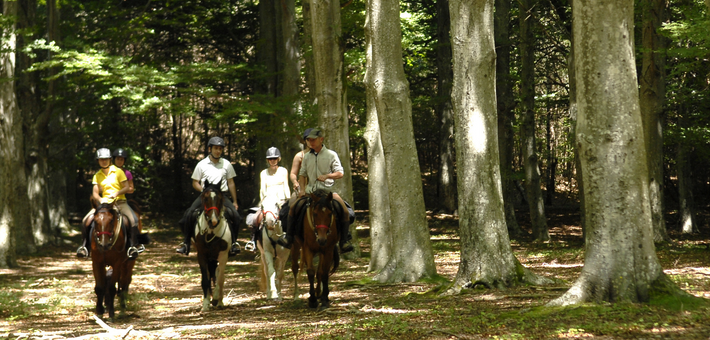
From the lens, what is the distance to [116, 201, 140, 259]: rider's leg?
11.3 meters

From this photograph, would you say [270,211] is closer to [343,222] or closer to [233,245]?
[233,245]

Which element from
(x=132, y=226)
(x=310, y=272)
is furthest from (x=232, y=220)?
(x=310, y=272)

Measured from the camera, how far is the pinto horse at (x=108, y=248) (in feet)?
35.5

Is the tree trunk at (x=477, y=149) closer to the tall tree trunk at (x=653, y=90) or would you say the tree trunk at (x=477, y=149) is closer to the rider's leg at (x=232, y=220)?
the rider's leg at (x=232, y=220)

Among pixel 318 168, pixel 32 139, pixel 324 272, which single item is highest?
pixel 32 139

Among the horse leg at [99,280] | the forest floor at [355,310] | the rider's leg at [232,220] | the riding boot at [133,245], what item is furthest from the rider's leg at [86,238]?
the rider's leg at [232,220]

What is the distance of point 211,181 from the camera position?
37.9 feet

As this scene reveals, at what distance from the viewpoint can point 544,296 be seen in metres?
9.68

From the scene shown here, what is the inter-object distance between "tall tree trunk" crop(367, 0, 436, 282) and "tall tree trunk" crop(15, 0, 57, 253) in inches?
591

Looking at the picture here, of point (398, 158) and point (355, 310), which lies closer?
point (355, 310)

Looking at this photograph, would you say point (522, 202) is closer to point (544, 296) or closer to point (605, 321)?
point (544, 296)

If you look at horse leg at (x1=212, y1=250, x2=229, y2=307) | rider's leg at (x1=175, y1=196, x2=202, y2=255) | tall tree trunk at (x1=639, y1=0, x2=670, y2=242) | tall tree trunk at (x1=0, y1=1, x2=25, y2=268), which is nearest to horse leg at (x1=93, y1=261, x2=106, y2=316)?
rider's leg at (x1=175, y1=196, x2=202, y2=255)

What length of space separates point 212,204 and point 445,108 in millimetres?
23505

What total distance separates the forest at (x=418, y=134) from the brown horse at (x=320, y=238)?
28.8 inches
